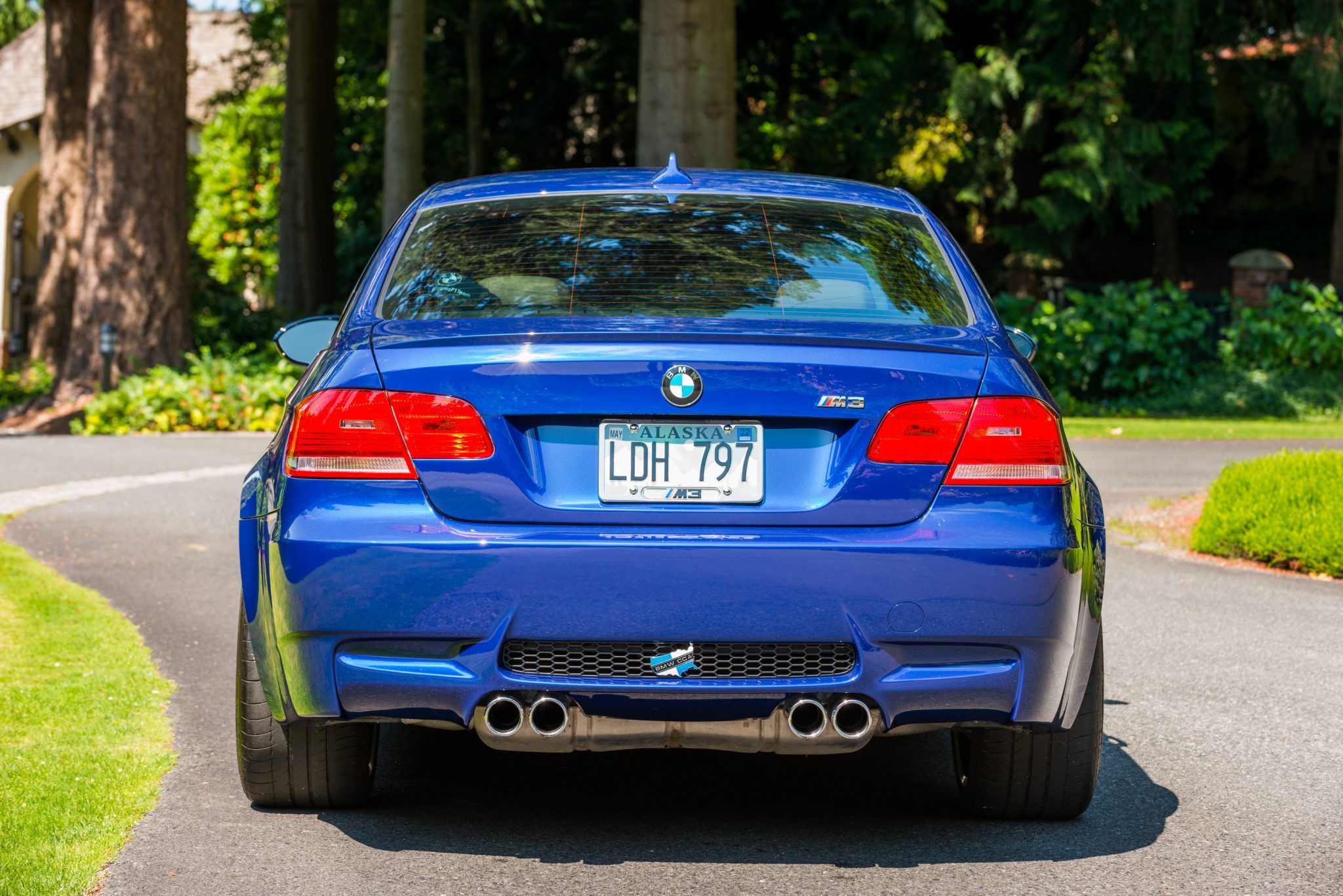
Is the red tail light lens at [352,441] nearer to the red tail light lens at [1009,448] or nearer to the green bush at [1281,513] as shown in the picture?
the red tail light lens at [1009,448]

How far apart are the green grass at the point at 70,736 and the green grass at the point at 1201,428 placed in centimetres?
1167

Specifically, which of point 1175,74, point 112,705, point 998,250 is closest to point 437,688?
point 112,705

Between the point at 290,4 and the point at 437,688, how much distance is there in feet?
77.7

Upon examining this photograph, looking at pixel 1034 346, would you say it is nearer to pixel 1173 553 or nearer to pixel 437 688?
pixel 437 688

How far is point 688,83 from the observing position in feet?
54.9

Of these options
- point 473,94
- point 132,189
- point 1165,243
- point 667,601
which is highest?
point 473,94

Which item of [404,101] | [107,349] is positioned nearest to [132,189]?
[107,349]

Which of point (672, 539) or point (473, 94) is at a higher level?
point (473, 94)

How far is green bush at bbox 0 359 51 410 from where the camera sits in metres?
20.4

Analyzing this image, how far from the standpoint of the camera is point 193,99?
139 ft

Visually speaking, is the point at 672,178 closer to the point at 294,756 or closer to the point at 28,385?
the point at 294,756

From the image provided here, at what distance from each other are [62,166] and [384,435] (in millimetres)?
19494

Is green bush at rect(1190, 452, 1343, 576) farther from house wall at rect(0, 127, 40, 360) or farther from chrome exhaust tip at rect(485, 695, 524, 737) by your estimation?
house wall at rect(0, 127, 40, 360)

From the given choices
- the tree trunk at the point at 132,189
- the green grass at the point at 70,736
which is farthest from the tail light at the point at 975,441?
the tree trunk at the point at 132,189
